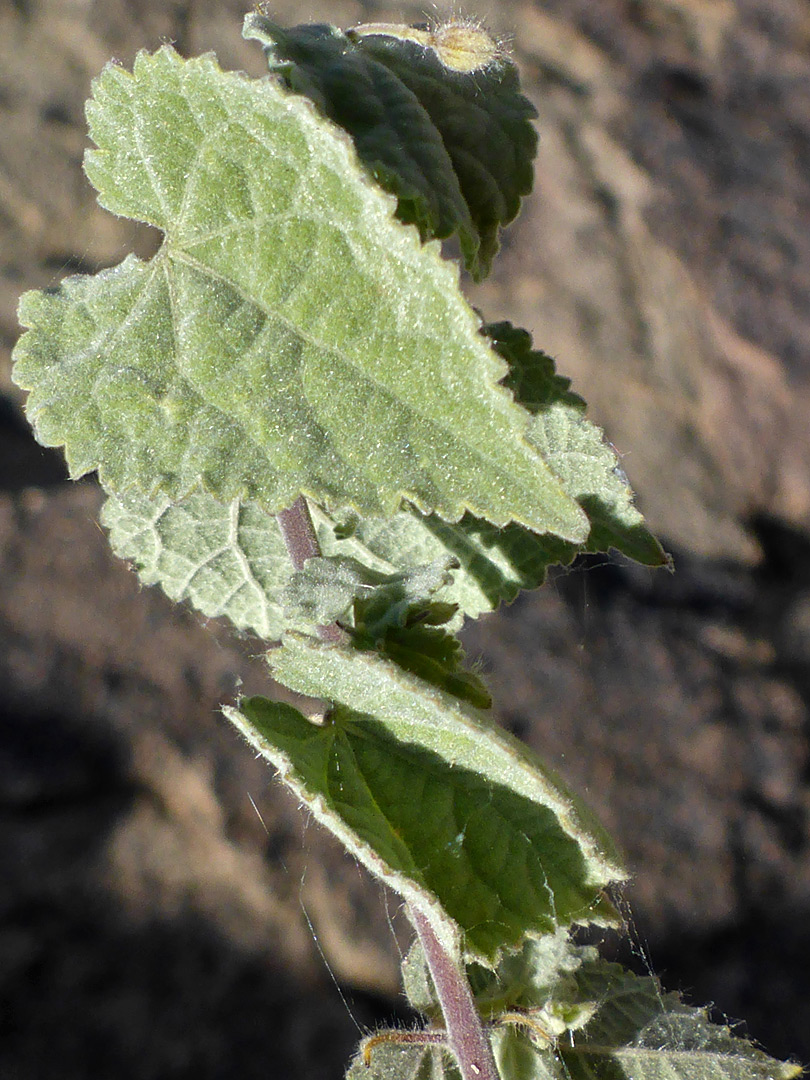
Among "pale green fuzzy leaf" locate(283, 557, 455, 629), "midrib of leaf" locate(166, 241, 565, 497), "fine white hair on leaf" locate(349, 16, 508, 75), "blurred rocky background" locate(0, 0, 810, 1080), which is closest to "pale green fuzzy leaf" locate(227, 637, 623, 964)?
"pale green fuzzy leaf" locate(283, 557, 455, 629)

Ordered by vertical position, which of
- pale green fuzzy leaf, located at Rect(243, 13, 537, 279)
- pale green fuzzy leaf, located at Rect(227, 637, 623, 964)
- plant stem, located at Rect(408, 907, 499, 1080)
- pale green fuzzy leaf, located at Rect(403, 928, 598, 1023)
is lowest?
pale green fuzzy leaf, located at Rect(403, 928, 598, 1023)

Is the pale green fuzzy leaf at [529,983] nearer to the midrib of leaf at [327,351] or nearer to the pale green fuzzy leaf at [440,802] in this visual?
the pale green fuzzy leaf at [440,802]

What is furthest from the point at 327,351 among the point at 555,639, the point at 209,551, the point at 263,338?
the point at 555,639

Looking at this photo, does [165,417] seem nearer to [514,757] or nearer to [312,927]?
[514,757]

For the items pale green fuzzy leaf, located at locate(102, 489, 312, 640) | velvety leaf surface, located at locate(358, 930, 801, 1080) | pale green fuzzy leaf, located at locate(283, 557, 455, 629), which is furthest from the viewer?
pale green fuzzy leaf, located at locate(102, 489, 312, 640)

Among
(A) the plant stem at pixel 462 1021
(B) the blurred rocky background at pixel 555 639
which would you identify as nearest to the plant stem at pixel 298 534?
(A) the plant stem at pixel 462 1021

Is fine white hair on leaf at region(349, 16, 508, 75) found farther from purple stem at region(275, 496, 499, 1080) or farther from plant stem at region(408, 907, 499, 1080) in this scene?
plant stem at region(408, 907, 499, 1080)
